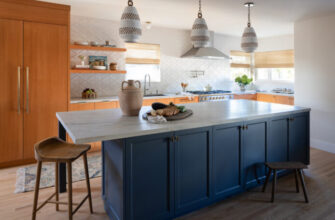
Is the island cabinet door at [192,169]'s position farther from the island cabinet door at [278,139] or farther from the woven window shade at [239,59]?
the woven window shade at [239,59]

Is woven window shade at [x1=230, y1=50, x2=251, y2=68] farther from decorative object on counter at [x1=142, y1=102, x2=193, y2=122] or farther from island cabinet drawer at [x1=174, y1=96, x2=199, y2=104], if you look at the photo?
decorative object on counter at [x1=142, y1=102, x2=193, y2=122]

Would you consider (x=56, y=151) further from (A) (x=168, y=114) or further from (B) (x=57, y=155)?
(A) (x=168, y=114)

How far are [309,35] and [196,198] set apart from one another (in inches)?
162

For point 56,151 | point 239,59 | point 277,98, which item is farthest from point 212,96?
point 56,151

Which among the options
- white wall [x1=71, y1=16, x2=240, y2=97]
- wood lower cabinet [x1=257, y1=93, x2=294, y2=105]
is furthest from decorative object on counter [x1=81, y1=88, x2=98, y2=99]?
wood lower cabinet [x1=257, y1=93, x2=294, y2=105]

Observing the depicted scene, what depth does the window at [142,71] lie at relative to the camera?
5.56m

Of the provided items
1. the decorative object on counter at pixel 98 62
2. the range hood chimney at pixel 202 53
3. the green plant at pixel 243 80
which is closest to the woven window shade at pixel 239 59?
the green plant at pixel 243 80

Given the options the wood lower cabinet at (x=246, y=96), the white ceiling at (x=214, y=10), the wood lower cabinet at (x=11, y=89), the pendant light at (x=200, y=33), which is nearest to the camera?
the pendant light at (x=200, y=33)

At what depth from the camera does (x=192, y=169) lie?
2.40 metres

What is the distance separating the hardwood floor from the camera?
2.43 metres

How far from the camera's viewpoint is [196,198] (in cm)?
245

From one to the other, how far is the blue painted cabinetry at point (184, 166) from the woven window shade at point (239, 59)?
441 cm

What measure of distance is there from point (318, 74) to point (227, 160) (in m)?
3.28

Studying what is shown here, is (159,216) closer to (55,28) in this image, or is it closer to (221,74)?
(55,28)
